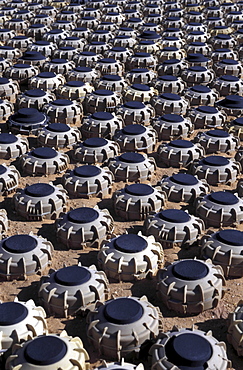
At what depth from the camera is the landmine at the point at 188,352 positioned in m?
17.3

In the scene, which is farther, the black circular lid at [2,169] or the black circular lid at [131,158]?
the black circular lid at [131,158]

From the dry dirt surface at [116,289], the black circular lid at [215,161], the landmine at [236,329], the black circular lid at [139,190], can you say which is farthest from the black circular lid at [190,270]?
the black circular lid at [215,161]

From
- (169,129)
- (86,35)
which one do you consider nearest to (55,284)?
(169,129)

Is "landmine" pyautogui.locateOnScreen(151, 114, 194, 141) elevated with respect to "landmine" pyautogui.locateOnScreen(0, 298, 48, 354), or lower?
elevated

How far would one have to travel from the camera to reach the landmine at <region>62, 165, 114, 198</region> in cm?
2847

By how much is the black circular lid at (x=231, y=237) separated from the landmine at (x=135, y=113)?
553 inches

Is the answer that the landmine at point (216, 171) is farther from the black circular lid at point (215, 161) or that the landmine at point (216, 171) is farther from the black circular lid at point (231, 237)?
the black circular lid at point (231, 237)

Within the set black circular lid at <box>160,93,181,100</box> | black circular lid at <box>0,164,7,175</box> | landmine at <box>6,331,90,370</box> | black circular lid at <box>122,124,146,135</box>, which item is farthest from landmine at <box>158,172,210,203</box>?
landmine at <box>6,331,90,370</box>

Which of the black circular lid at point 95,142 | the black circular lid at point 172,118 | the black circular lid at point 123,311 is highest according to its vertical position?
the black circular lid at point 172,118

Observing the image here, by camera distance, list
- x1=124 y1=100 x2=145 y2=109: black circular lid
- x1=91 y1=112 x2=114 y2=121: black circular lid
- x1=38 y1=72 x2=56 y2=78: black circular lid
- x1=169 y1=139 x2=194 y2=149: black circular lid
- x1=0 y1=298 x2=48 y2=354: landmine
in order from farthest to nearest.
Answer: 1. x1=38 y1=72 x2=56 y2=78: black circular lid
2. x1=124 y1=100 x2=145 y2=109: black circular lid
3. x1=91 y1=112 x2=114 y2=121: black circular lid
4. x1=169 y1=139 x2=194 y2=149: black circular lid
5. x1=0 y1=298 x2=48 y2=354: landmine

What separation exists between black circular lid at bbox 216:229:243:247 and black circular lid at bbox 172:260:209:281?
6.42 feet

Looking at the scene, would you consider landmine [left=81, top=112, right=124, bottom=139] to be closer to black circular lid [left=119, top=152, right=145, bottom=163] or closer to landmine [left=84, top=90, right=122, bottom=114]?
landmine [left=84, top=90, right=122, bottom=114]

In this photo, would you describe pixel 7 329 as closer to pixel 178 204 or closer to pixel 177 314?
pixel 177 314

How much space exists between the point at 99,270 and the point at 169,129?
45.3 feet
